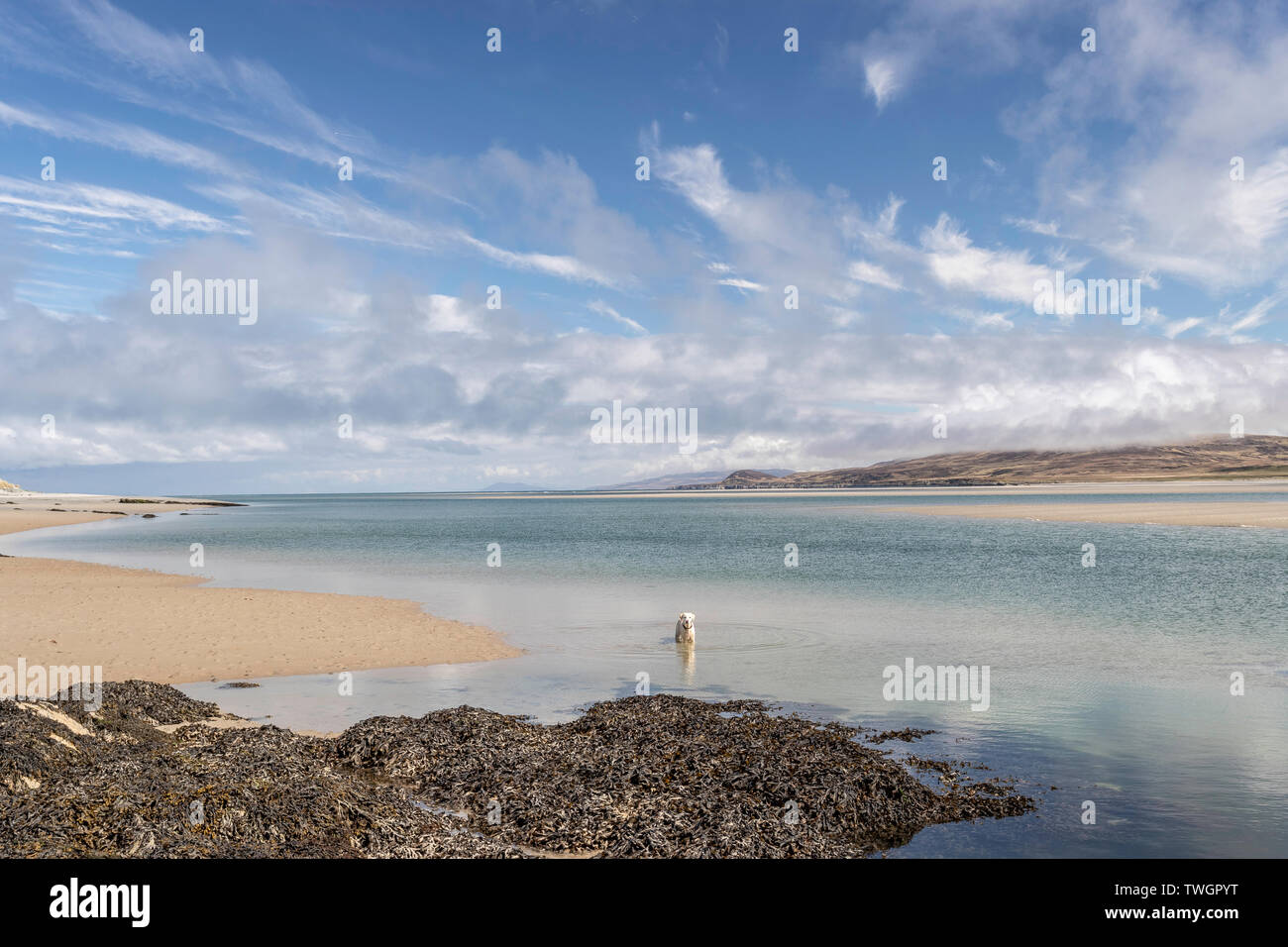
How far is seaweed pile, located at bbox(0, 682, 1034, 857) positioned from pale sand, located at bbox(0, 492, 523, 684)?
6725 millimetres

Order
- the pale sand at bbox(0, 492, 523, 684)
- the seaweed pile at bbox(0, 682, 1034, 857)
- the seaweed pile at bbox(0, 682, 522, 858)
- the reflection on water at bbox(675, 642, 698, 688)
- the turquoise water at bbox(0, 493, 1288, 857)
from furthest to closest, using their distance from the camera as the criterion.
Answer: the pale sand at bbox(0, 492, 523, 684) → the reflection on water at bbox(675, 642, 698, 688) → the turquoise water at bbox(0, 493, 1288, 857) → the seaweed pile at bbox(0, 682, 1034, 857) → the seaweed pile at bbox(0, 682, 522, 858)

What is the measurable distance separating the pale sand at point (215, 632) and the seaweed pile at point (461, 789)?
265 inches

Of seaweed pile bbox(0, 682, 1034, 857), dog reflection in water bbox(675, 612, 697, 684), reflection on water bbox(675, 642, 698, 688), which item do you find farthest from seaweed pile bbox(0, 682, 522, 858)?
dog reflection in water bbox(675, 612, 697, 684)

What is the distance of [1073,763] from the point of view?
12383 mm

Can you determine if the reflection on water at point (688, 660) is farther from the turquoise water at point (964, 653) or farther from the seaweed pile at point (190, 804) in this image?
the seaweed pile at point (190, 804)

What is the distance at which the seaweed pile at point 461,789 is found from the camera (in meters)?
8.90

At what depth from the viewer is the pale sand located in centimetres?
2055

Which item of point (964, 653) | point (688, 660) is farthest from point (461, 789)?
point (964, 653)

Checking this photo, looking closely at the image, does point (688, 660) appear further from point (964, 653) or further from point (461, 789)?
point (461, 789)

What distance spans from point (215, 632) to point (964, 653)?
22627 mm

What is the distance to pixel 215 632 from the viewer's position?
2458 cm

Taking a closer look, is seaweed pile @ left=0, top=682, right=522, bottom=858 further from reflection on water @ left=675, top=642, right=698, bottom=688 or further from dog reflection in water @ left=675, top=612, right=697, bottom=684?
dog reflection in water @ left=675, top=612, right=697, bottom=684

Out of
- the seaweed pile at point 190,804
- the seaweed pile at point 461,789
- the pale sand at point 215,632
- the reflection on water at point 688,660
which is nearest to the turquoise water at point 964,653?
the reflection on water at point 688,660
